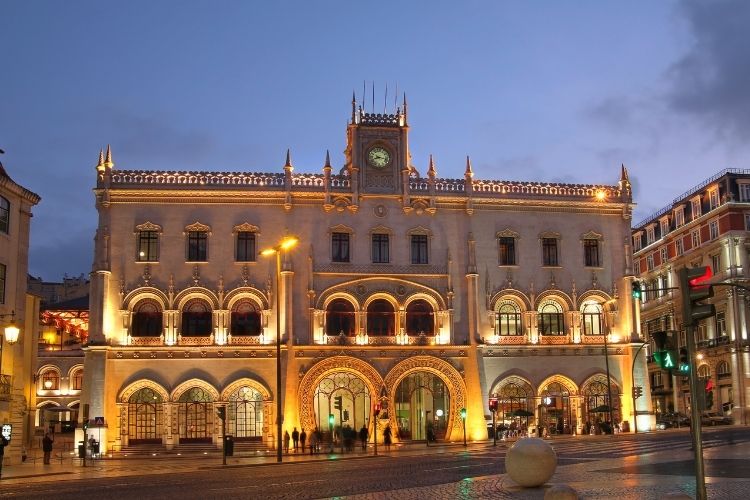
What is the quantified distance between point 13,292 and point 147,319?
38.2 ft

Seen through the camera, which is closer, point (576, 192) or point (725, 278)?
point (576, 192)

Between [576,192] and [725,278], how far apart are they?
65.6ft

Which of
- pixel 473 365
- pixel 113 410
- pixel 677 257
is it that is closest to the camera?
pixel 113 410

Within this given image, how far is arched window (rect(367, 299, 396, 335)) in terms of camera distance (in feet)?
184

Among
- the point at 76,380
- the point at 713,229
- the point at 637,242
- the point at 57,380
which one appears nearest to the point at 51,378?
the point at 57,380

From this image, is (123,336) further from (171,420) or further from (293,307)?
(293,307)

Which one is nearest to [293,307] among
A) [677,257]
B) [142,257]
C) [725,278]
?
[142,257]

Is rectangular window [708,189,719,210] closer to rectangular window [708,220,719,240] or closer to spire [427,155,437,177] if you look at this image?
rectangular window [708,220,719,240]

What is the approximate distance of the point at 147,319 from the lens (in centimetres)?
5412

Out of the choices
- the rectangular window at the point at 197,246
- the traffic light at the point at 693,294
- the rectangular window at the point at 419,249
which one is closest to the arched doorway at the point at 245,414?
the rectangular window at the point at 197,246

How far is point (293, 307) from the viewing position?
54.9 meters

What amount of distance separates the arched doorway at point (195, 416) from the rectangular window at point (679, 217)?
48342 mm

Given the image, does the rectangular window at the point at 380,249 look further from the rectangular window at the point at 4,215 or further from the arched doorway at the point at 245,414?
the rectangular window at the point at 4,215

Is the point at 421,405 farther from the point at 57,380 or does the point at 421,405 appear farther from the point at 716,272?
the point at 57,380
